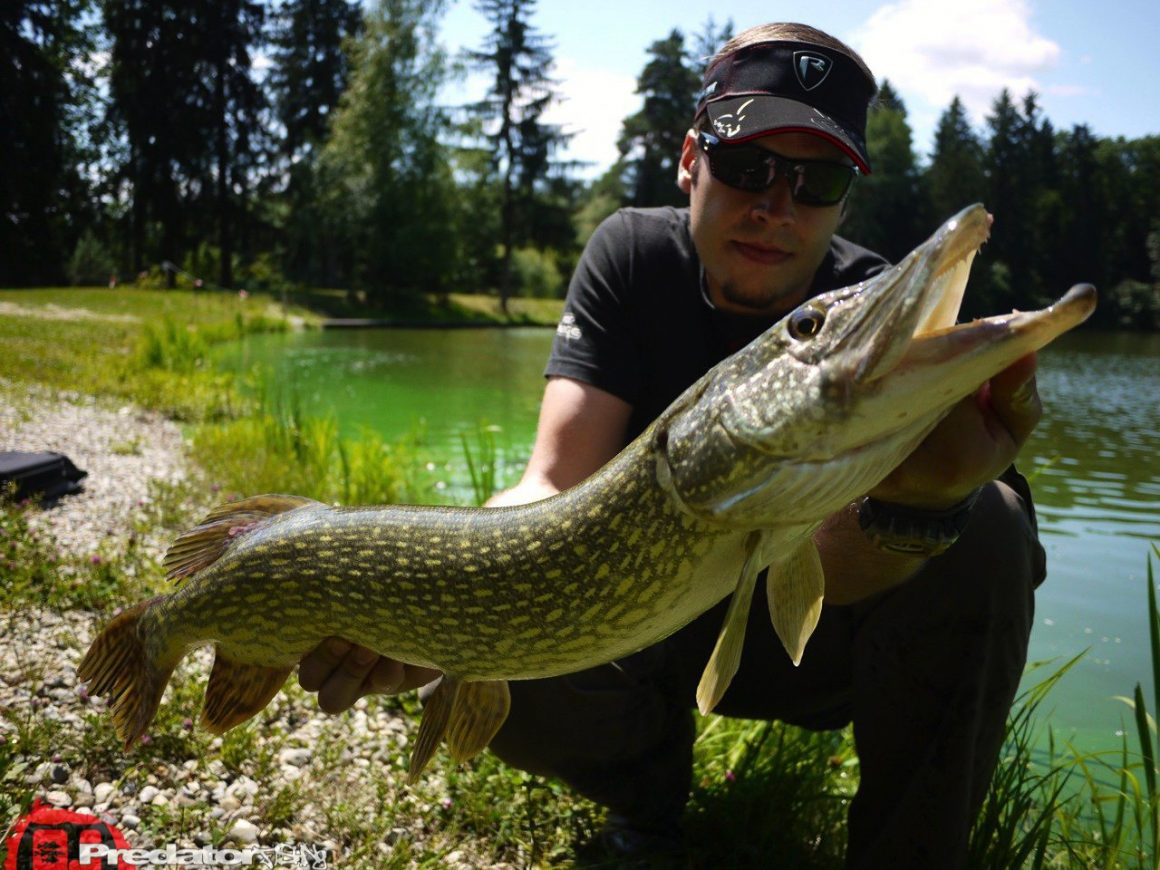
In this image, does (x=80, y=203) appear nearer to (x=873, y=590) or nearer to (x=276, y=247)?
(x=276, y=247)

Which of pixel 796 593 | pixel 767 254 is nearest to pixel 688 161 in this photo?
pixel 767 254

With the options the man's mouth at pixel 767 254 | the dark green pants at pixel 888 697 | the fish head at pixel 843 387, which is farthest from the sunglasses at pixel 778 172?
the fish head at pixel 843 387

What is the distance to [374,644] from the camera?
1812mm

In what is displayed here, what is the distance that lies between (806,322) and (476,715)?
110 cm

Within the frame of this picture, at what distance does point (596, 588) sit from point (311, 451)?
→ 3847mm

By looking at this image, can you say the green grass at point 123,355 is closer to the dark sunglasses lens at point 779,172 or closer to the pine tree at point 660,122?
the dark sunglasses lens at point 779,172

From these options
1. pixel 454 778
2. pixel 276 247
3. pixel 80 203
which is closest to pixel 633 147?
pixel 276 247

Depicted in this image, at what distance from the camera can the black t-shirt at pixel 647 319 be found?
241cm

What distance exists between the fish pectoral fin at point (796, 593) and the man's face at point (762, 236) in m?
1.13

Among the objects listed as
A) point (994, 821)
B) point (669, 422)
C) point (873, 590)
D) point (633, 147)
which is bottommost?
point (994, 821)

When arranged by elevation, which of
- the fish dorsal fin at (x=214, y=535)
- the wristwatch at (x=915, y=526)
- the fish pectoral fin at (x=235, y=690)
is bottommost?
the fish pectoral fin at (x=235, y=690)

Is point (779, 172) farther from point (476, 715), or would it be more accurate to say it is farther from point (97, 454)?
point (97, 454)

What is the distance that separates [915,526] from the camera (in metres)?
1.51

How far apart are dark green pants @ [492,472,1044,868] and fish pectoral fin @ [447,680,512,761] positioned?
28 cm
